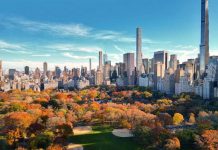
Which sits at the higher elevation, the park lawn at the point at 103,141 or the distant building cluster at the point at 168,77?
the distant building cluster at the point at 168,77

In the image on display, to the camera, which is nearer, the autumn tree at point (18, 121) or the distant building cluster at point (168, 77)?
the autumn tree at point (18, 121)

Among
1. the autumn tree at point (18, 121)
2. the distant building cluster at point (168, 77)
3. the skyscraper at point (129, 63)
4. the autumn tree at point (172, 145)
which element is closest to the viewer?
the autumn tree at point (172, 145)

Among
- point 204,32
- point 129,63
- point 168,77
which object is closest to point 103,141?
point 168,77

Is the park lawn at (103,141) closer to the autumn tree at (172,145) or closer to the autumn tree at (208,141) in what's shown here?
the autumn tree at (172,145)

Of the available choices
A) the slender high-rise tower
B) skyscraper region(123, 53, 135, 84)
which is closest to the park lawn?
the slender high-rise tower

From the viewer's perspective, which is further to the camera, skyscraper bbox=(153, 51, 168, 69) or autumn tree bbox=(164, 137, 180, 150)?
skyscraper bbox=(153, 51, 168, 69)

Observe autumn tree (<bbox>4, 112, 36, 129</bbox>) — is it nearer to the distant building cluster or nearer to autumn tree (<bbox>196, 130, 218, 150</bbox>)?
autumn tree (<bbox>196, 130, 218, 150</bbox>)

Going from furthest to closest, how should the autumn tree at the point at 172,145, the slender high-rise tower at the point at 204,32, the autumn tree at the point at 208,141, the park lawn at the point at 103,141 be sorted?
1. the slender high-rise tower at the point at 204,32
2. the park lawn at the point at 103,141
3. the autumn tree at the point at 172,145
4. the autumn tree at the point at 208,141

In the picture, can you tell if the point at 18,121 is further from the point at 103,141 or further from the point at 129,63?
the point at 129,63

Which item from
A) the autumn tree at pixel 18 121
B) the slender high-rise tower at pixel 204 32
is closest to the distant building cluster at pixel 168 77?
the slender high-rise tower at pixel 204 32

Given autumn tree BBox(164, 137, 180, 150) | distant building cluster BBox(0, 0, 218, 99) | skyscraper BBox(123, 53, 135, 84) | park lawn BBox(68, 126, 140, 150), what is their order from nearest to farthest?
1. autumn tree BBox(164, 137, 180, 150)
2. park lawn BBox(68, 126, 140, 150)
3. distant building cluster BBox(0, 0, 218, 99)
4. skyscraper BBox(123, 53, 135, 84)

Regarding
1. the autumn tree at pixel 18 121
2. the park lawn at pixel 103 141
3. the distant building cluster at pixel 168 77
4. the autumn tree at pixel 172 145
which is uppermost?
the distant building cluster at pixel 168 77
